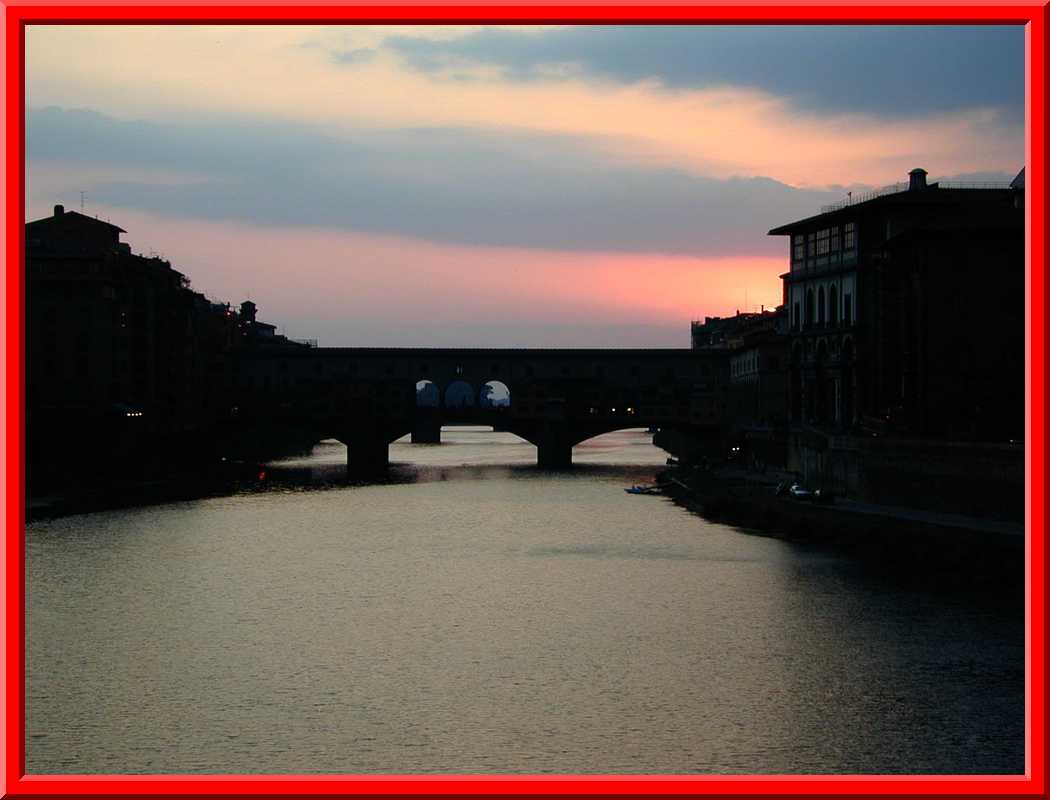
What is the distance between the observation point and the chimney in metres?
84.8

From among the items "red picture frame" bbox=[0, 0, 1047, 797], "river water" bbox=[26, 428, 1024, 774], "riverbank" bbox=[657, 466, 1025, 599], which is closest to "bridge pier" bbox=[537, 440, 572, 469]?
"riverbank" bbox=[657, 466, 1025, 599]

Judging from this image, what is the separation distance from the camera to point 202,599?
1594 inches

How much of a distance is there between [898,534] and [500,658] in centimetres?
1858

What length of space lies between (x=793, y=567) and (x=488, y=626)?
13.7 m

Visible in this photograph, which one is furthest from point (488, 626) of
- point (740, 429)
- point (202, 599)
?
point (740, 429)

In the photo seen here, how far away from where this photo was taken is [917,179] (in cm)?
8519

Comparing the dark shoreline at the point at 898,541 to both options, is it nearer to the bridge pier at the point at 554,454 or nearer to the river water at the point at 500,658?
the river water at the point at 500,658

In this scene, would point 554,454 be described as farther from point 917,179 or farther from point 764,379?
point 917,179

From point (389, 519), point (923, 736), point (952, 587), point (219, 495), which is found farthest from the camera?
point (219, 495)

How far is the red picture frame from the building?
45452mm

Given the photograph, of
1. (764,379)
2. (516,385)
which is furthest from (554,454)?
(764,379)

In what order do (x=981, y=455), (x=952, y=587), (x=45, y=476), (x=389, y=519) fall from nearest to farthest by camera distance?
(x=952, y=587)
(x=981, y=455)
(x=389, y=519)
(x=45, y=476)

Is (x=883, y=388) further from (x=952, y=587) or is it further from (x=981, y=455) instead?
(x=952, y=587)

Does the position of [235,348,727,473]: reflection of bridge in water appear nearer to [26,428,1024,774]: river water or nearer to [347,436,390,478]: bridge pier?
[347,436,390,478]: bridge pier
